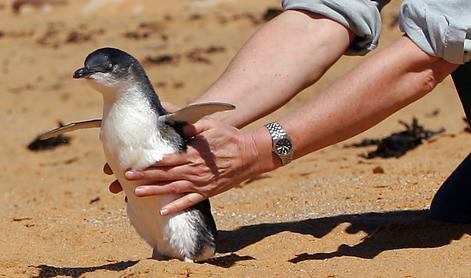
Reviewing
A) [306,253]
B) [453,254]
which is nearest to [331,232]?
[306,253]

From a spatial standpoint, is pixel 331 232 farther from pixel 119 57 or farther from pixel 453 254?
pixel 119 57

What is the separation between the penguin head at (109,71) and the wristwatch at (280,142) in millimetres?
515

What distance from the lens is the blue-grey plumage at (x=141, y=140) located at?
10.8 feet

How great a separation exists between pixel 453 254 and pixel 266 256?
67 cm

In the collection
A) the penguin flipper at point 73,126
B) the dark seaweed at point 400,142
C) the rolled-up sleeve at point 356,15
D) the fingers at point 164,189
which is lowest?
the dark seaweed at point 400,142

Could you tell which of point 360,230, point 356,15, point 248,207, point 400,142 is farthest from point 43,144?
point 356,15

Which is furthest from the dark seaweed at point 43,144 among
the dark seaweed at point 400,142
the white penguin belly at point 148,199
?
the white penguin belly at point 148,199

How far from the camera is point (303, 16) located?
4.14 m

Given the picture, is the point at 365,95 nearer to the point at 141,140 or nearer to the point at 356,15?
the point at 356,15

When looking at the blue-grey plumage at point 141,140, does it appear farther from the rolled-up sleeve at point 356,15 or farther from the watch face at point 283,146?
the rolled-up sleeve at point 356,15

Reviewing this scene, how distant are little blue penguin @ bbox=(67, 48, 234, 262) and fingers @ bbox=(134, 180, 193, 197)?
3cm

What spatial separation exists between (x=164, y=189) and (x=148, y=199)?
0.07 meters

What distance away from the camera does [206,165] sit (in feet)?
11.4

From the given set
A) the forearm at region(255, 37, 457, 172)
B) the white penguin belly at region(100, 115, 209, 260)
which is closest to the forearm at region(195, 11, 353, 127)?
the forearm at region(255, 37, 457, 172)
